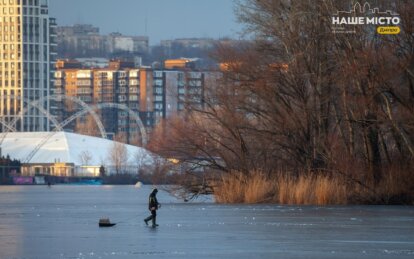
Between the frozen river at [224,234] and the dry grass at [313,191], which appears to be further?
the dry grass at [313,191]

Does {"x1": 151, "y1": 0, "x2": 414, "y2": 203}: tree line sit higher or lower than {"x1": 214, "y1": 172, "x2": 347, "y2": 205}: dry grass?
higher

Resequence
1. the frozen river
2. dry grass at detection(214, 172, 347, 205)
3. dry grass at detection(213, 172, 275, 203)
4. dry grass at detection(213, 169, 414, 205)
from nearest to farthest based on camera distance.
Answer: the frozen river < dry grass at detection(213, 169, 414, 205) < dry grass at detection(214, 172, 347, 205) < dry grass at detection(213, 172, 275, 203)

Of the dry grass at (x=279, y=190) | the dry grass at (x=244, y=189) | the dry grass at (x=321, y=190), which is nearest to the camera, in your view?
the dry grass at (x=321, y=190)

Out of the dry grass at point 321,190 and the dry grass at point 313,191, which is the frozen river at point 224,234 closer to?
the dry grass at point 313,191

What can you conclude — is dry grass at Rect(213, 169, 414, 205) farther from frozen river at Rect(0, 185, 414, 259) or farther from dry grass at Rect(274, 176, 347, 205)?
frozen river at Rect(0, 185, 414, 259)

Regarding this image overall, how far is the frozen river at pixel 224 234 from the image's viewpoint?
40.9 meters

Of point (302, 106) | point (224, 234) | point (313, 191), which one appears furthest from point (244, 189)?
point (224, 234)

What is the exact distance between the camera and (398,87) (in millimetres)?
69938

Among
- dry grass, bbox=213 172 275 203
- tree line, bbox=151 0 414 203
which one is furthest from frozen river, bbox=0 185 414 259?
tree line, bbox=151 0 414 203

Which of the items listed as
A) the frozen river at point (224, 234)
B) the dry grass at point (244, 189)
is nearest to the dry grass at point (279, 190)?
the dry grass at point (244, 189)

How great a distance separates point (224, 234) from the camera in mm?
48125

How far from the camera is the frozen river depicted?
4088cm

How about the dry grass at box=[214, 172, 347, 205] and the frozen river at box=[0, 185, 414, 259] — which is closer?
the frozen river at box=[0, 185, 414, 259]

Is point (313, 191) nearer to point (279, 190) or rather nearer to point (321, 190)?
point (321, 190)
